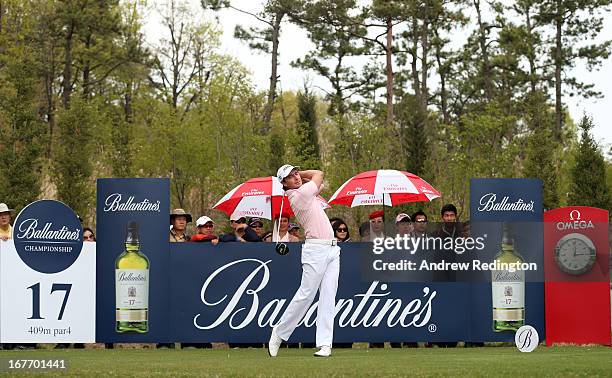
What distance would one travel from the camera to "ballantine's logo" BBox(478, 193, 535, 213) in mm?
14523

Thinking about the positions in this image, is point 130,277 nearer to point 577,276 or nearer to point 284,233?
point 284,233

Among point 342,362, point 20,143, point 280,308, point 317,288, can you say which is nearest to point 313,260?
point 317,288

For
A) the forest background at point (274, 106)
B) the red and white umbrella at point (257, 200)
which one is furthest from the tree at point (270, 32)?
the red and white umbrella at point (257, 200)

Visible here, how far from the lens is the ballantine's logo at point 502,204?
14523mm

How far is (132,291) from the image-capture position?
46.2 feet

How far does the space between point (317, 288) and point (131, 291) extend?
10.7 feet

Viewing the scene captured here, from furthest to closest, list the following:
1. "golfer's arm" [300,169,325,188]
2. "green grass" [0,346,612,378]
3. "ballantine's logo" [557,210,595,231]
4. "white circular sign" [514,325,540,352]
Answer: "ballantine's logo" [557,210,595,231] → "white circular sign" [514,325,540,352] → "golfer's arm" [300,169,325,188] → "green grass" [0,346,612,378]

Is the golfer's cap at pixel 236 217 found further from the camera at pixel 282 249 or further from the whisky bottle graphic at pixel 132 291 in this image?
the camera at pixel 282 249

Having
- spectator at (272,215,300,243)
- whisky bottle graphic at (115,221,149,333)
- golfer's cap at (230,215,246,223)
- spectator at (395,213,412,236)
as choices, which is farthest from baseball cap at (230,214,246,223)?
spectator at (395,213,412,236)

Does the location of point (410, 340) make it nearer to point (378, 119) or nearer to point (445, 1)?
point (378, 119)

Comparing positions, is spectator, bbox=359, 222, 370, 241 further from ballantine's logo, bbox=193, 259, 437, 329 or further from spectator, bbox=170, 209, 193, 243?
spectator, bbox=170, 209, 193, 243

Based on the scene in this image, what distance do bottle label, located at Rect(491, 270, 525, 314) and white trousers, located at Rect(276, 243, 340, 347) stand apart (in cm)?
308

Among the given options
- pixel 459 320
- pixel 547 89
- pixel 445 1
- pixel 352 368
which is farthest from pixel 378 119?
pixel 352 368

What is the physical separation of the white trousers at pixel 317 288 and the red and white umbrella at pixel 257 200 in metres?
5.08
